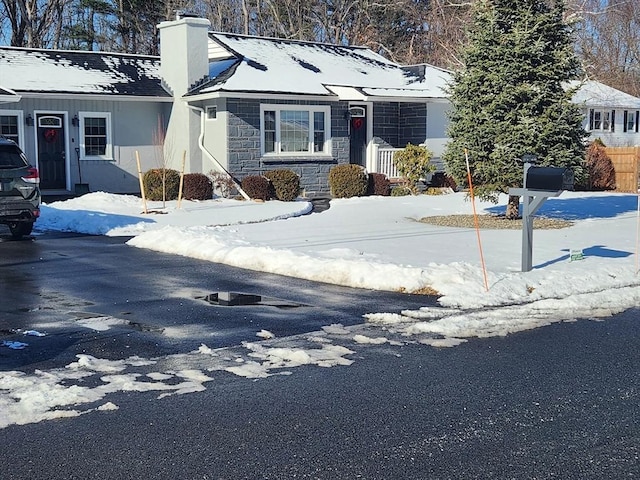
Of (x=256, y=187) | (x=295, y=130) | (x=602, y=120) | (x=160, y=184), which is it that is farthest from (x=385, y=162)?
(x=602, y=120)

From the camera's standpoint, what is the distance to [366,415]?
5625 millimetres

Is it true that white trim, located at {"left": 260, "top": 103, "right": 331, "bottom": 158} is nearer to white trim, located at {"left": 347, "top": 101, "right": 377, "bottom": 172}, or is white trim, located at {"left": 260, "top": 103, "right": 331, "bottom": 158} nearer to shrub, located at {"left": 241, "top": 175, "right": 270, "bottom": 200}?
shrub, located at {"left": 241, "top": 175, "right": 270, "bottom": 200}

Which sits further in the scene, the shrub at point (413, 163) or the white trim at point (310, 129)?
the shrub at point (413, 163)

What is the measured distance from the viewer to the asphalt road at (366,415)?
471 centimetres

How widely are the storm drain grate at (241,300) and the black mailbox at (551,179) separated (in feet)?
12.2

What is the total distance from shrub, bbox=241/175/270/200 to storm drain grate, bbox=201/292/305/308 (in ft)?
45.1

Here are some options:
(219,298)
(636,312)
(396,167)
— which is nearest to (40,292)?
(219,298)

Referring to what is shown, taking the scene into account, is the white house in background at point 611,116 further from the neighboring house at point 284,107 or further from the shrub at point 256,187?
the shrub at point 256,187

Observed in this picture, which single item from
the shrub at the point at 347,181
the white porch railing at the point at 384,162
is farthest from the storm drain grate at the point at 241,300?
the white porch railing at the point at 384,162

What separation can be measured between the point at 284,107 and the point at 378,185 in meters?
3.92

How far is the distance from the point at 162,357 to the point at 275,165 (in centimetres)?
1860

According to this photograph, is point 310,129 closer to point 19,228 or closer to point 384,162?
point 384,162

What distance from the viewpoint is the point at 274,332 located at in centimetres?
809

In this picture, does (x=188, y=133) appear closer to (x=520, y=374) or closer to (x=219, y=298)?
(x=219, y=298)
